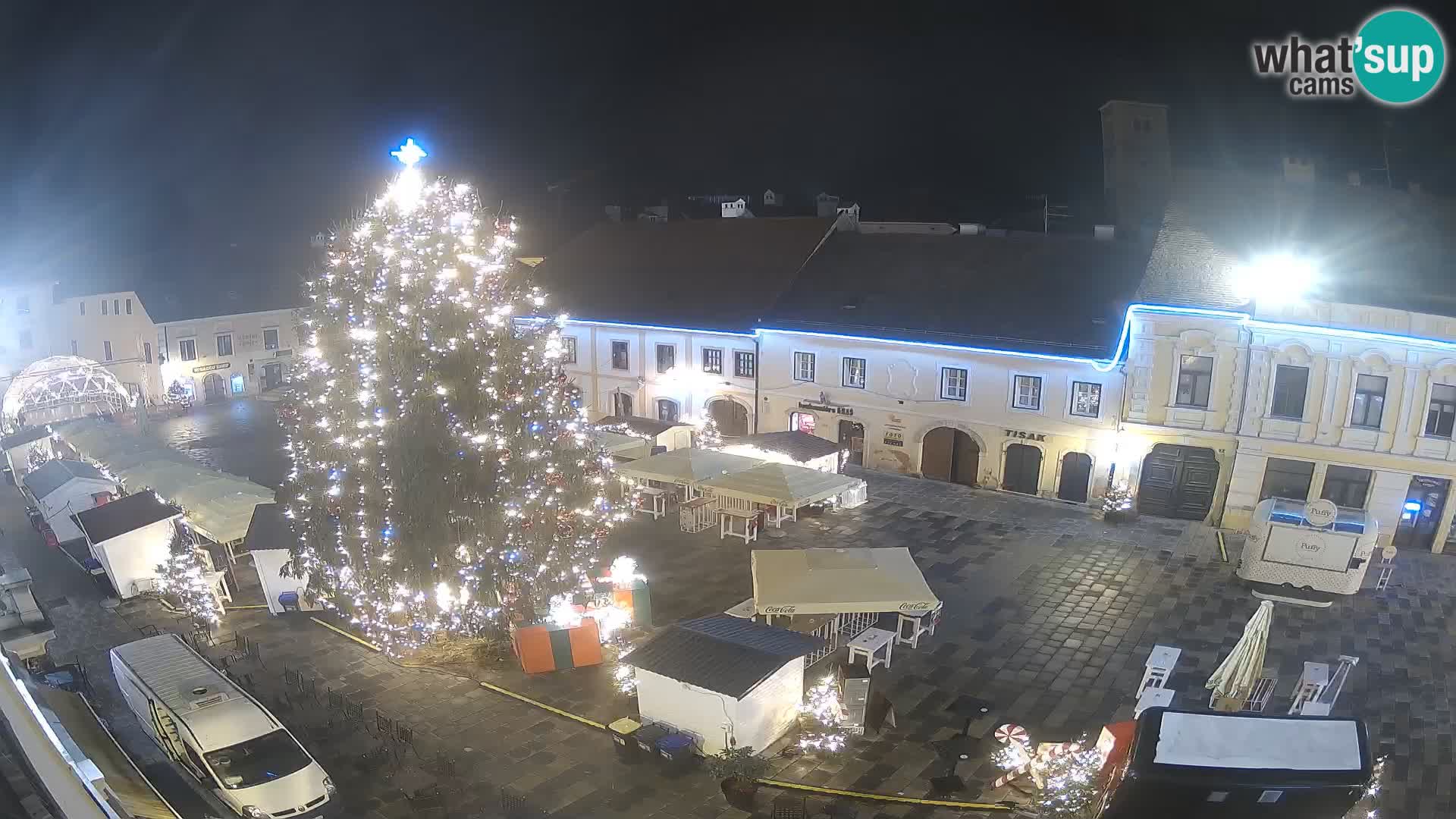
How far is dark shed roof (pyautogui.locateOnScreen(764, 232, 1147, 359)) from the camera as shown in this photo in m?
27.6

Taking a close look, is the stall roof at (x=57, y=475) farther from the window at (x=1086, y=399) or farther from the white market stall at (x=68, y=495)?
the window at (x=1086, y=399)

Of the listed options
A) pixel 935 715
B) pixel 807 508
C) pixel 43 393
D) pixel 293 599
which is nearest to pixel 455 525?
pixel 293 599

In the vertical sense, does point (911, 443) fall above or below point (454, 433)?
below

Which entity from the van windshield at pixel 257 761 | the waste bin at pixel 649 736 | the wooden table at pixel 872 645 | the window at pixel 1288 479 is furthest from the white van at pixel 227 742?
the window at pixel 1288 479

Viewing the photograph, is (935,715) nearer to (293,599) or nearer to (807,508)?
(807,508)

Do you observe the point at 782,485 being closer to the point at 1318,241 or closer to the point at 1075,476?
the point at 1075,476

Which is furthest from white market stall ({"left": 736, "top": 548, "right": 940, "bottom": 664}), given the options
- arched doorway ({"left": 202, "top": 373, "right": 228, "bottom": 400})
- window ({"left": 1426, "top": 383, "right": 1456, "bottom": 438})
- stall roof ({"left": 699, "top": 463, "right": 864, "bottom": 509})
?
arched doorway ({"left": 202, "top": 373, "right": 228, "bottom": 400})

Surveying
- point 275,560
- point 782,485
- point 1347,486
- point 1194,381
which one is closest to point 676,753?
point 782,485

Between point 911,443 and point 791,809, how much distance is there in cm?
1828

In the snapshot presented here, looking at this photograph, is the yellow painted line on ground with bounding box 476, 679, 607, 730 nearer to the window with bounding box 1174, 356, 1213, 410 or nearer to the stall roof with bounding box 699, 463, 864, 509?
the stall roof with bounding box 699, 463, 864, 509

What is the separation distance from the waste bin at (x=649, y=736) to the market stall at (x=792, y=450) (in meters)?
12.8

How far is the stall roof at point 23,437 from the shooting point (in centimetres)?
3206

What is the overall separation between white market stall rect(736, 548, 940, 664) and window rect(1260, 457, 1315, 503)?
1178 centimetres

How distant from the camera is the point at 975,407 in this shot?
94.5 feet
